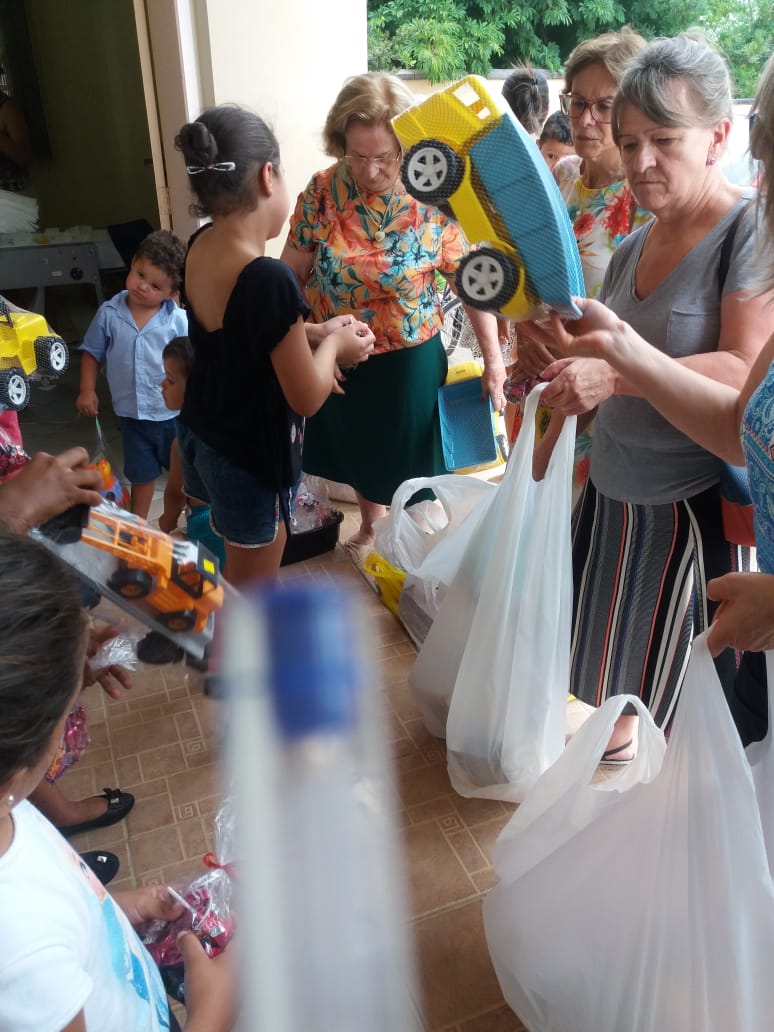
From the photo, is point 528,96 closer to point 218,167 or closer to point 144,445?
point 218,167

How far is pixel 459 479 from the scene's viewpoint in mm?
1805

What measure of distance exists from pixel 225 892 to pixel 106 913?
1.43ft

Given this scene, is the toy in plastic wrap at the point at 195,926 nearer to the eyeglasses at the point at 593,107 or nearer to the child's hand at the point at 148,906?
the child's hand at the point at 148,906

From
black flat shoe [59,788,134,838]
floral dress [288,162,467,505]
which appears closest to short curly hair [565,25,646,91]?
floral dress [288,162,467,505]

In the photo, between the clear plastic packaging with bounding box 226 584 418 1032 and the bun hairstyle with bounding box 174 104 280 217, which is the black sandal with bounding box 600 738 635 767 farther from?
the bun hairstyle with bounding box 174 104 280 217

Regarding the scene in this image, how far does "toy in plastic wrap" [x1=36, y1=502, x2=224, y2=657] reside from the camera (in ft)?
2.68

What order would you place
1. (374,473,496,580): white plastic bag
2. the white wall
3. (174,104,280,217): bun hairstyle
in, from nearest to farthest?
(174,104,280,217): bun hairstyle
(374,473,496,580): white plastic bag
the white wall

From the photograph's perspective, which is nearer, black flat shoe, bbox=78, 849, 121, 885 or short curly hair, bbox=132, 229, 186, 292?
black flat shoe, bbox=78, 849, 121, 885

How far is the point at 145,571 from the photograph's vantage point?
82cm

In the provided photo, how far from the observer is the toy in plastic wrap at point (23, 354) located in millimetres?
1444

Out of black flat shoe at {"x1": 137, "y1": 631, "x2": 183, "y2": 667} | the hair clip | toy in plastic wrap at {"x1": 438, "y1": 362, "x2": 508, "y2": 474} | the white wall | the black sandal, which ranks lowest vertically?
the black sandal

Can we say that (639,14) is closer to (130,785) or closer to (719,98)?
(719,98)

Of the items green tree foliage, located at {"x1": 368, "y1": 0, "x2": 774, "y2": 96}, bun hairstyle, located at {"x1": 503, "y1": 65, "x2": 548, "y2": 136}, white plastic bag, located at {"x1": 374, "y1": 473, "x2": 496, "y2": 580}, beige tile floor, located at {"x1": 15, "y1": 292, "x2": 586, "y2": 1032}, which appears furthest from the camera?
green tree foliage, located at {"x1": 368, "y1": 0, "x2": 774, "y2": 96}

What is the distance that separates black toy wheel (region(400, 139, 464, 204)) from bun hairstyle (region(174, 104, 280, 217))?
37 centimetres
